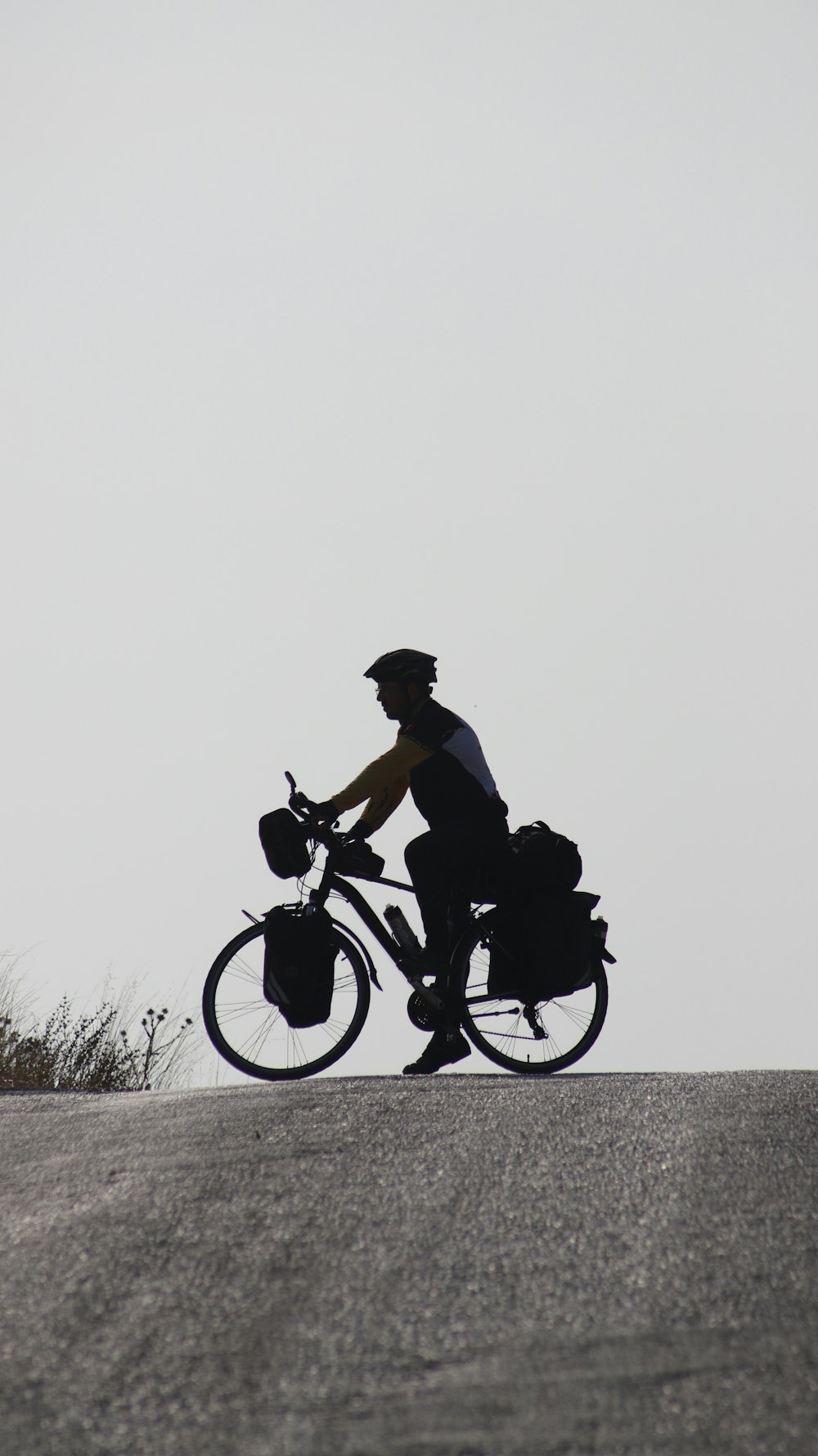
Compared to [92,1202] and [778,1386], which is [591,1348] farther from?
[92,1202]

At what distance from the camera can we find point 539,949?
6984mm

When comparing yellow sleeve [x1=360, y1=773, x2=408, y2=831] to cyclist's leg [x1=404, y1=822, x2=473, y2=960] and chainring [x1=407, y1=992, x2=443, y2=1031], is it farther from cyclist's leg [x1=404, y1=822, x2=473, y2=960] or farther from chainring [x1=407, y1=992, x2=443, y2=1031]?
chainring [x1=407, y1=992, x2=443, y2=1031]

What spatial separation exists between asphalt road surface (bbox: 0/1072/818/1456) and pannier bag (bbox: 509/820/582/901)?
6.57ft

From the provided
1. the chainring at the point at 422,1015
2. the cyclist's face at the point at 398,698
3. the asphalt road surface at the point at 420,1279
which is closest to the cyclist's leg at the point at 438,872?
the chainring at the point at 422,1015

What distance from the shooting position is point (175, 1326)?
3119 mm

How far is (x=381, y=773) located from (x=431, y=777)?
0.25m

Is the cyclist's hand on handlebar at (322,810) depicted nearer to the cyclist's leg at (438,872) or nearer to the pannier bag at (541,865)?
the cyclist's leg at (438,872)

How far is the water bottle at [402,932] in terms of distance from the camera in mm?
6961

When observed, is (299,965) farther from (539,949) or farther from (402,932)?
(539,949)

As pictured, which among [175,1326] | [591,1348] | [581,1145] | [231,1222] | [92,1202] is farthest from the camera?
[581,1145]

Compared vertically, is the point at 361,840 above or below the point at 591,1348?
above

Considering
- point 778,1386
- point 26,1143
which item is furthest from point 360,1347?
point 26,1143

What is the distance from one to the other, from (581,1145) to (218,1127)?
4.14 feet

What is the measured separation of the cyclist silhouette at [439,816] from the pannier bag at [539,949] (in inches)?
9.3
